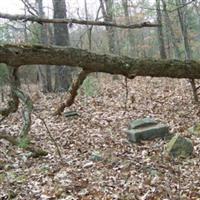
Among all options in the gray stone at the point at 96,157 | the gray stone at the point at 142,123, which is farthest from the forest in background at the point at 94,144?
the gray stone at the point at 142,123

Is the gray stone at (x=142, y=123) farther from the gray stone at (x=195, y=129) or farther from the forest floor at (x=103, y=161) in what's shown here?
the gray stone at (x=195, y=129)

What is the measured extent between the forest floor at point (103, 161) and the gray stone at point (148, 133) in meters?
0.14

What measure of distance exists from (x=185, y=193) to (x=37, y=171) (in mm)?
2354

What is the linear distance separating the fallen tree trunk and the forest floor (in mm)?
1656

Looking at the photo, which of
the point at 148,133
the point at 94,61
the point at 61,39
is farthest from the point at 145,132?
the point at 61,39

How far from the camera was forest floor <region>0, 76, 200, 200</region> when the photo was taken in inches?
239

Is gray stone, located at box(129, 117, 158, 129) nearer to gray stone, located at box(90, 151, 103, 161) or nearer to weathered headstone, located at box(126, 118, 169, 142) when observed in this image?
weathered headstone, located at box(126, 118, 169, 142)

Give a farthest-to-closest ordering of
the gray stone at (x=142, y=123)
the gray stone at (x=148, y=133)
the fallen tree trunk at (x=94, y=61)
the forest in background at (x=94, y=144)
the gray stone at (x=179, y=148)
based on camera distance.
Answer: the gray stone at (x=142, y=123)
the gray stone at (x=148, y=133)
the gray stone at (x=179, y=148)
the forest in background at (x=94, y=144)
the fallen tree trunk at (x=94, y=61)

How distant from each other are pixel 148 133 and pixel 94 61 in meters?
4.33

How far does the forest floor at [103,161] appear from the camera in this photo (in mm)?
6062

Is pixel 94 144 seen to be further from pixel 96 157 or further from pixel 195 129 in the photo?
pixel 195 129

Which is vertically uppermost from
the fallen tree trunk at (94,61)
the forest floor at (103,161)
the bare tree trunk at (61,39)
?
the bare tree trunk at (61,39)

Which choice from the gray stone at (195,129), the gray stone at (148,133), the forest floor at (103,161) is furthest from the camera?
the gray stone at (195,129)

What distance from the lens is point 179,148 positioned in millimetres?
7207
